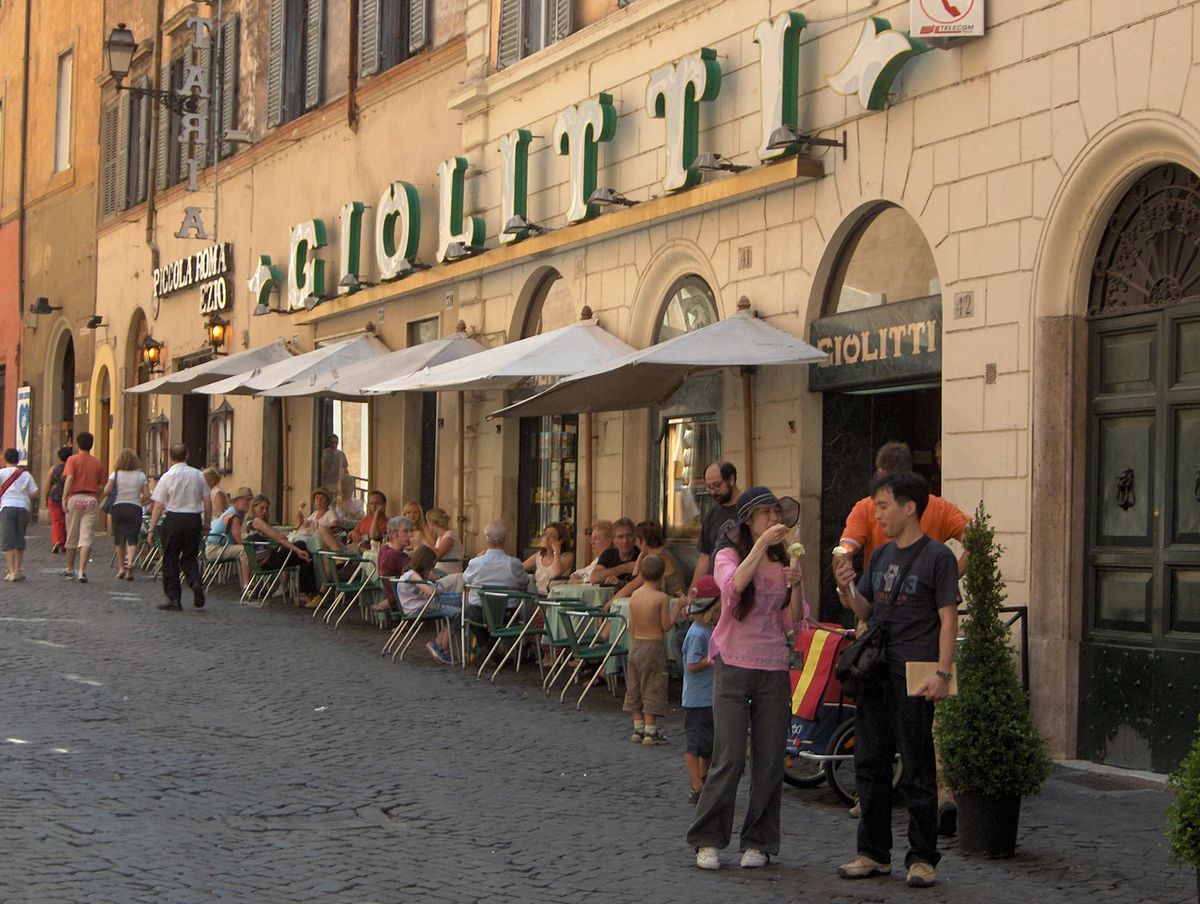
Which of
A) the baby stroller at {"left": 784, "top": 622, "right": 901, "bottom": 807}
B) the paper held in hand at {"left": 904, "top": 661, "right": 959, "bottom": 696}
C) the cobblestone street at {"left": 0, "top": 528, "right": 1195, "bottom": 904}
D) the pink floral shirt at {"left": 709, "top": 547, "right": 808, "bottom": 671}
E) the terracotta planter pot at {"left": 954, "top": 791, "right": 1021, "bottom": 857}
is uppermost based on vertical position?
the pink floral shirt at {"left": 709, "top": 547, "right": 808, "bottom": 671}

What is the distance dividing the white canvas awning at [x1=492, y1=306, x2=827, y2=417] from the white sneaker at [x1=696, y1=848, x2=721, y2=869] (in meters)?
5.31

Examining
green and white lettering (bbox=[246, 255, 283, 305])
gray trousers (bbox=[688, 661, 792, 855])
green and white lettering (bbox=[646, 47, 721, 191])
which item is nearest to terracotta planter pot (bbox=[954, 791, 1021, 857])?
gray trousers (bbox=[688, 661, 792, 855])

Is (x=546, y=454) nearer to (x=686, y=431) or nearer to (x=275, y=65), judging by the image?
(x=686, y=431)

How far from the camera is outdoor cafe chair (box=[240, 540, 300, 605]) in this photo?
19.2 meters

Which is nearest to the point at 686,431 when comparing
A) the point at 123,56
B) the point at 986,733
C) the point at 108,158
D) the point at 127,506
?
the point at 986,733

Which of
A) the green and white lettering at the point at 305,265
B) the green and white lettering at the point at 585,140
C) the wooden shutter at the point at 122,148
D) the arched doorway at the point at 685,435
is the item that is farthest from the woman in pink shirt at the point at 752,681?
the wooden shutter at the point at 122,148

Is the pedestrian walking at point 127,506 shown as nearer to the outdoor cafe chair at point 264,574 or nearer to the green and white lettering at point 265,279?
the outdoor cafe chair at point 264,574

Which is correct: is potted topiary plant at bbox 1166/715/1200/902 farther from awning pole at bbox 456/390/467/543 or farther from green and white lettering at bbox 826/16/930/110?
awning pole at bbox 456/390/467/543

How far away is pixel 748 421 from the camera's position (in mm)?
13641

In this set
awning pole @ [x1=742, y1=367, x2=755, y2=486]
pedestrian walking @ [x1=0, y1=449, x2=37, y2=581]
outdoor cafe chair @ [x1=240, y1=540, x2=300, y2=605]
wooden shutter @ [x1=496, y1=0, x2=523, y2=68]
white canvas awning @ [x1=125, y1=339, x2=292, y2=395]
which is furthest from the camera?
white canvas awning @ [x1=125, y1=339, x2=292, y2=395]

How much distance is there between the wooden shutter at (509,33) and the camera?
1820cm

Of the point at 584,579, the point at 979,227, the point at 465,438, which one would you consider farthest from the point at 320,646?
the point at 979,227

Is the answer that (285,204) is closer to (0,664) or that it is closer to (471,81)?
(471,81)

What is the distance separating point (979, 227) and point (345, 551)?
8963 millimetres
